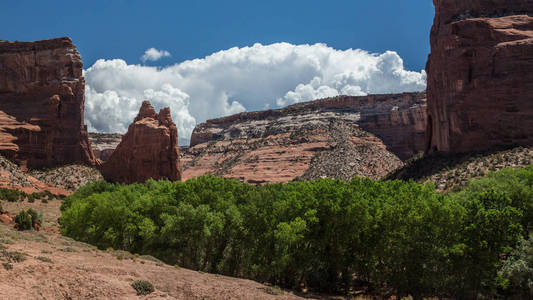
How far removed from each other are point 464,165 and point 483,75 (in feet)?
49.4

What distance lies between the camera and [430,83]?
68.4 m

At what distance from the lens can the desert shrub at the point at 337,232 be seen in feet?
81.7

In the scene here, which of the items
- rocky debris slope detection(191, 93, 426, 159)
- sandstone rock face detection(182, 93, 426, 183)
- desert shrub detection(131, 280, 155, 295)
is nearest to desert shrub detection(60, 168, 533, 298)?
desert shrub detection(131, 280, 155, 295)

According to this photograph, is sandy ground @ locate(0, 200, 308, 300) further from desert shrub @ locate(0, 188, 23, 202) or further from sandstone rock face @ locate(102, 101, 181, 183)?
sandstone rock face @ locate(102, 101, 181, 183)

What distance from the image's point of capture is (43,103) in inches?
3120

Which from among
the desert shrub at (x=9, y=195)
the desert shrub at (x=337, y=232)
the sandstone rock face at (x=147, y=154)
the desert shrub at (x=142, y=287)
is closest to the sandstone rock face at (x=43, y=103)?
the sandstone rock face at (x=147, y=154)

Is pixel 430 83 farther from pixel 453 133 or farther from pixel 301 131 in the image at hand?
pixel 301 131

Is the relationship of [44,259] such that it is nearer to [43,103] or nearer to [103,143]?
[43,103]

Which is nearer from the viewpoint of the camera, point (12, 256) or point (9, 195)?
point (12, 256)

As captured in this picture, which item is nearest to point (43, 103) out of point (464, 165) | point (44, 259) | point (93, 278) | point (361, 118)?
point (44, 259)

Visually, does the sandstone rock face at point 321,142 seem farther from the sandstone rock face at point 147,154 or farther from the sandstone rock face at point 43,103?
the sandstone rock face at point 43,103

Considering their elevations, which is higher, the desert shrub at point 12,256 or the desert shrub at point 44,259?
the desert shrub at point 12,256

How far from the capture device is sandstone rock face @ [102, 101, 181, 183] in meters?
77.9

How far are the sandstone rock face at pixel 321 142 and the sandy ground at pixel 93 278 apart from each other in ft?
205
